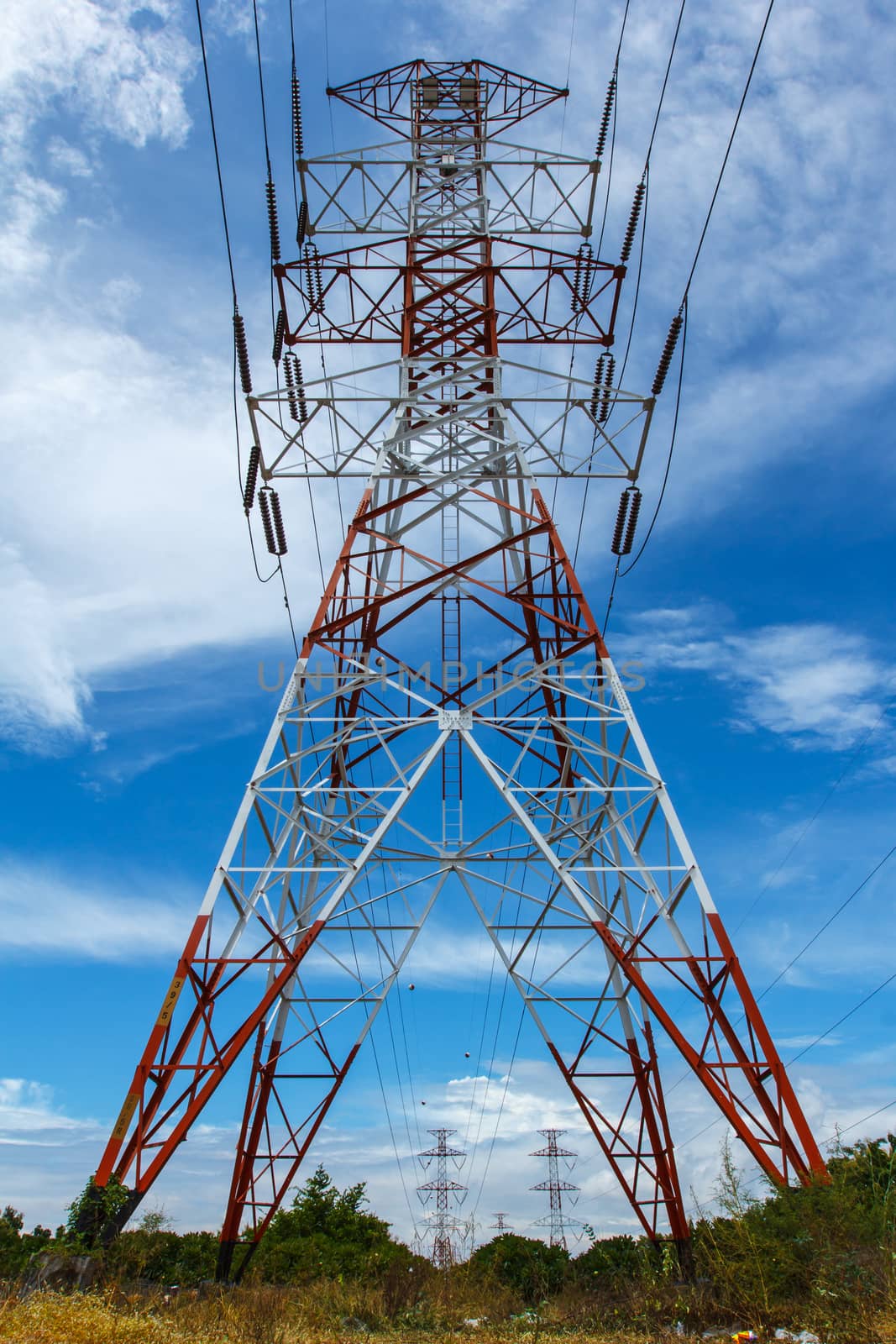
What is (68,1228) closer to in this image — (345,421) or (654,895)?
(654,895)

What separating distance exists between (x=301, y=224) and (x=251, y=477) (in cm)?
788

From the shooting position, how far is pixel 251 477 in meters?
20.3

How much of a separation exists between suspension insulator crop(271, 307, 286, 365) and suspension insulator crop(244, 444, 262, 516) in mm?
3018

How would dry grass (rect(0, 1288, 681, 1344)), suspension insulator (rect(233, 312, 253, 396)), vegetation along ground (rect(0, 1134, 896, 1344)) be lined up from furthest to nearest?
suspension insulator (rect(233, 312, 253, 396)) < vegetation along ground (rect(0, 1134, 896, 1344)) < dry grass (rect(0, 1288, 681, 1344))

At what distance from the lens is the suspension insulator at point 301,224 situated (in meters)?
24.0

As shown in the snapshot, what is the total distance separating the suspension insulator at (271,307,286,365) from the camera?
21.9 metres

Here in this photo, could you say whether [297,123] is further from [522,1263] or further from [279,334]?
[522,1263]

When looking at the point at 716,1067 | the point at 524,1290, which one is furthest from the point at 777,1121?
the point at 524,1290

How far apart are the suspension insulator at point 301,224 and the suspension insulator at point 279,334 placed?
9.69 feet

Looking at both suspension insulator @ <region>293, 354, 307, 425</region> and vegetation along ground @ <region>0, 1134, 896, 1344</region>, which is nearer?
vegetation along ground @ <region>0, 1134, 896, 1344</region>

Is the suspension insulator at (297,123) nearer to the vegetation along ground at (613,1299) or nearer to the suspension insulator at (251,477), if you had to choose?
the suspension insulator at (251,477)

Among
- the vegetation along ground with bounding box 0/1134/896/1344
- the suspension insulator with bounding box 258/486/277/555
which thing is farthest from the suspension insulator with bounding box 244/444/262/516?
the vegetation along ground with bounding box 0/1134/896/1344

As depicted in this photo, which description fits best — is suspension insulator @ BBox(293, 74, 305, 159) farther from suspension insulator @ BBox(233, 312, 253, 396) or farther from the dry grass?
the dry grass

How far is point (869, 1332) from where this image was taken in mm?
9742
